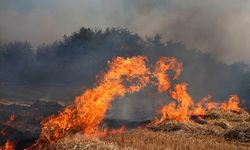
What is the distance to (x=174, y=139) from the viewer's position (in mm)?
18938

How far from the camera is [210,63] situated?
65812 mm

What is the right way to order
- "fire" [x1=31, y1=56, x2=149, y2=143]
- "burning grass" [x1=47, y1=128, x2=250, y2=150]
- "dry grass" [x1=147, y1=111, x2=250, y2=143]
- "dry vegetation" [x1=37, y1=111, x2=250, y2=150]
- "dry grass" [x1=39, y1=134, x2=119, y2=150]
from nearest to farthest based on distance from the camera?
"dry grass" [x1=39, y1=134, x2=119, y2=150] < "burning grass" [x1=47, y1=128, x2=250, y2=150] < "dry vegetation" [x1=37, y1=111, x2=250, y2=150] < "fire" [x1=31, y1=56, x2=149, y2=143] < "dry grass" [x1=147, y1=111, x2=250, y2=143]

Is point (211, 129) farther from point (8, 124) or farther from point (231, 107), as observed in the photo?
point (231, 107)

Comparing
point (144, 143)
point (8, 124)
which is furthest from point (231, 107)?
point (144, 143)

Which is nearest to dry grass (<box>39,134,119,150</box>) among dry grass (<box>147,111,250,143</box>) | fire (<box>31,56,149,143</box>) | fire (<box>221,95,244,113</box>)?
fire (<box>31,56,149,143</box>)

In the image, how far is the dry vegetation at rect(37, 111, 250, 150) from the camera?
15.0 m

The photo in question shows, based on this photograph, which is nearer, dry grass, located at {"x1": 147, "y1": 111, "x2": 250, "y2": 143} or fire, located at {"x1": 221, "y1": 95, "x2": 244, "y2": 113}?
dry grass, located at {"x1": 147, "y1": 111, "x2": 250, "y2": 143}

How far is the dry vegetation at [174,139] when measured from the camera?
49.1ft

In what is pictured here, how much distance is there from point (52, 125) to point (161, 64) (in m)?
15.8

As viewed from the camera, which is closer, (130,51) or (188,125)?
(188,125)

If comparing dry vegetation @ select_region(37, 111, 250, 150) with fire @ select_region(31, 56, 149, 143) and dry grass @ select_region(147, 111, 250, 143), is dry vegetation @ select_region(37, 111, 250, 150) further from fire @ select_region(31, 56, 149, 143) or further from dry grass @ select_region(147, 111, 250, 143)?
fire @ select_region(31, 56, 149, 143)

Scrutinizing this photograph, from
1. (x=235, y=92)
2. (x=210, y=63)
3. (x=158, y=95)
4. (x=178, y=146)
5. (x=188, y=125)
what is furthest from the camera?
(x=210, y=63)

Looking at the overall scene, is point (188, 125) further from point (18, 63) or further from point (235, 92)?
point (18, 63)

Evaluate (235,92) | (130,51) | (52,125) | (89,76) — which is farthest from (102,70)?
(52,125)
